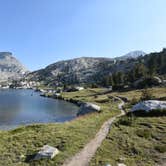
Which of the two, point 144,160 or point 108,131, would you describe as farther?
point 108,131

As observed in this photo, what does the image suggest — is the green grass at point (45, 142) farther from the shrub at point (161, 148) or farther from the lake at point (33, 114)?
the lake at point (33, 114)

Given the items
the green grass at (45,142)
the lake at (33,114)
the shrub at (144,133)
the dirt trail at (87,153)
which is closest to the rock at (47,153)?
the green grass at (45,142)

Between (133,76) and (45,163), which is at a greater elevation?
(133,76)

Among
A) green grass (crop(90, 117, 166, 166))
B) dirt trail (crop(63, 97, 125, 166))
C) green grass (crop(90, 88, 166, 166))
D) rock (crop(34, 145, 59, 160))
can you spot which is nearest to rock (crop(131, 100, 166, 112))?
green grass (crop(90, 88, 166, 166))

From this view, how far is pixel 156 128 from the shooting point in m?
37.3

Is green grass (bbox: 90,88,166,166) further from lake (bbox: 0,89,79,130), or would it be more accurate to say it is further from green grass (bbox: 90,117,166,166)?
lake (bbox: 0,89,79,130)

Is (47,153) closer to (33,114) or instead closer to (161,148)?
(161,148)

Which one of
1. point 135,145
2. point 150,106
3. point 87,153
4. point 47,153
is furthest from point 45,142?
point 150,106

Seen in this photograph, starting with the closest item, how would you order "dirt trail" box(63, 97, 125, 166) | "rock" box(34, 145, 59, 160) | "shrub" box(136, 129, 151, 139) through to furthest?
"dirt trail" box(63, 97, 125, 166) → "rock" box(34, 145, 59, 160) → "shrub" box(136, 129, 151, 139)

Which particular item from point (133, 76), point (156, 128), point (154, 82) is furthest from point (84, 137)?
point (133, 76)

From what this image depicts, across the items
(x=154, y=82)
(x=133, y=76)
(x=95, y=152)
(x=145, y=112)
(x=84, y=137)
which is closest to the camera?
(x=95, y=152)

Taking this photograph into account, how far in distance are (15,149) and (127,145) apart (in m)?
11.9

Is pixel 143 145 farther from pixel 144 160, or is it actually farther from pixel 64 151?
pixel 64 151

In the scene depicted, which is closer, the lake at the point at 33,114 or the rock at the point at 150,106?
the rock at the point at 150,106
